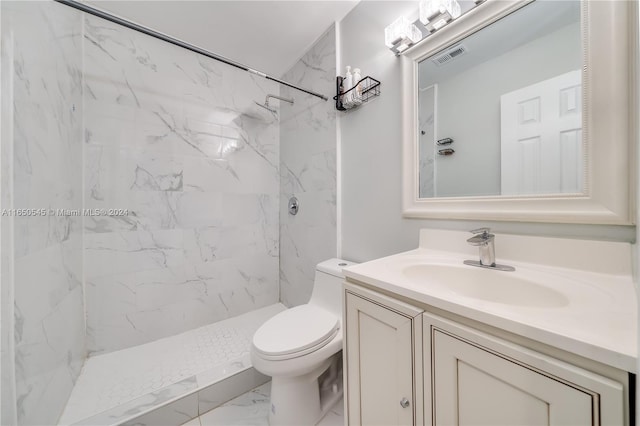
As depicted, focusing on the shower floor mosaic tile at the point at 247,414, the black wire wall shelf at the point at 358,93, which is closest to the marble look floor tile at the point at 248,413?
the shower floor mosaic tile at the point at 247,414

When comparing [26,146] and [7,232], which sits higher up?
[26,146]

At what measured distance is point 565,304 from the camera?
59cm

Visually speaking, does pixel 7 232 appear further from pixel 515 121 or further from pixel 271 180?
pixel 515 121

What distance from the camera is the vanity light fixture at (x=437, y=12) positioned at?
36.7 inches

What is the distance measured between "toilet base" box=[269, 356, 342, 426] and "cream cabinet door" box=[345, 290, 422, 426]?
0.34 m

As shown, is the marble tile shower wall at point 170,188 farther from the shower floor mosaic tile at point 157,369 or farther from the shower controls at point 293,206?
the shower controls at point 293,206

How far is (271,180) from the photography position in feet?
7.06

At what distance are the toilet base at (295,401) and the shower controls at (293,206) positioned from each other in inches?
44.2

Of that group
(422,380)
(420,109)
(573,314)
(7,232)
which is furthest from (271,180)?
(573,314)

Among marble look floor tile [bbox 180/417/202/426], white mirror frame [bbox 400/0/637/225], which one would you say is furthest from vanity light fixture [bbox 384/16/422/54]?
marble look floor tile [bbox 180/417/202/426]

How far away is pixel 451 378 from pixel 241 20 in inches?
80.4

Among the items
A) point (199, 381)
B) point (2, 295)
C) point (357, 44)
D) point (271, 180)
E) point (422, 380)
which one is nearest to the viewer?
point (422, 380)

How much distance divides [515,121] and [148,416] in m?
1.94

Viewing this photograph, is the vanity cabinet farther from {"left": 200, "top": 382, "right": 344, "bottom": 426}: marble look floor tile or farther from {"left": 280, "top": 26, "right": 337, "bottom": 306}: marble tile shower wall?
{"left": 280, "top": 26, "right": 337, "bottom": 306}: marble tile shower wall
